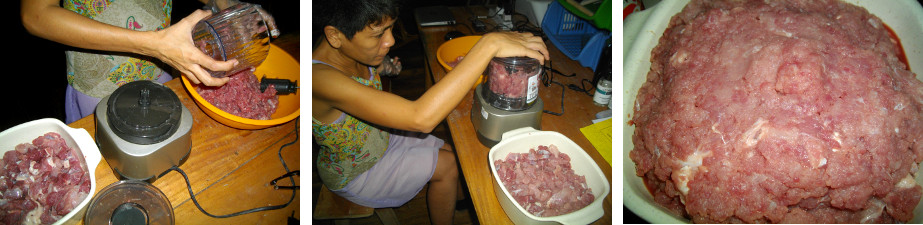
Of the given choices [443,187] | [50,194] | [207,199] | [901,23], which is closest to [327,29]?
[207,199]

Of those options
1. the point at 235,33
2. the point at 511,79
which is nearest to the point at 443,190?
the point at 511,79

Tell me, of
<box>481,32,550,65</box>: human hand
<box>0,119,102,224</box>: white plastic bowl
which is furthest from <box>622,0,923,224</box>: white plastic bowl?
<box>0,119,102,224</box>: white plastic bowl

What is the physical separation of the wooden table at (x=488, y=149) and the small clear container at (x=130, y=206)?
665 mm

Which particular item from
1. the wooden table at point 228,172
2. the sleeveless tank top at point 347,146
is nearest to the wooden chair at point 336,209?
the sleeveless tank top at point 347,146

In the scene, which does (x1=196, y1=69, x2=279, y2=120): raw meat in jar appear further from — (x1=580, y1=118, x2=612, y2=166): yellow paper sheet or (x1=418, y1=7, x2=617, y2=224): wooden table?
(x1=580, y1=118, x2=612, y2=166): yellow paper sheet

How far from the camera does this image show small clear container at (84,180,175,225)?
0.73 metres

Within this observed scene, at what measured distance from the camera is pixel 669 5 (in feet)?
3.19

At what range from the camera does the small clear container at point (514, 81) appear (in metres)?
0.96

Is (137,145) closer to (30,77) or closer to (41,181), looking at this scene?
(41,181)

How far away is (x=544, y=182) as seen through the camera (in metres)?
0.94

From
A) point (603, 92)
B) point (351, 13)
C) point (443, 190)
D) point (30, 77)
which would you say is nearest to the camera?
point (351, 13)

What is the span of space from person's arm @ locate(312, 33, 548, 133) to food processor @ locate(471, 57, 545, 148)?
0.11ft

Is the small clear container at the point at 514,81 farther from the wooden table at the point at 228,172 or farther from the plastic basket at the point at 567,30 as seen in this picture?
the plastic basket at the point at 567,30

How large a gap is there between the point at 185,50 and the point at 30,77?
149 centimetres
